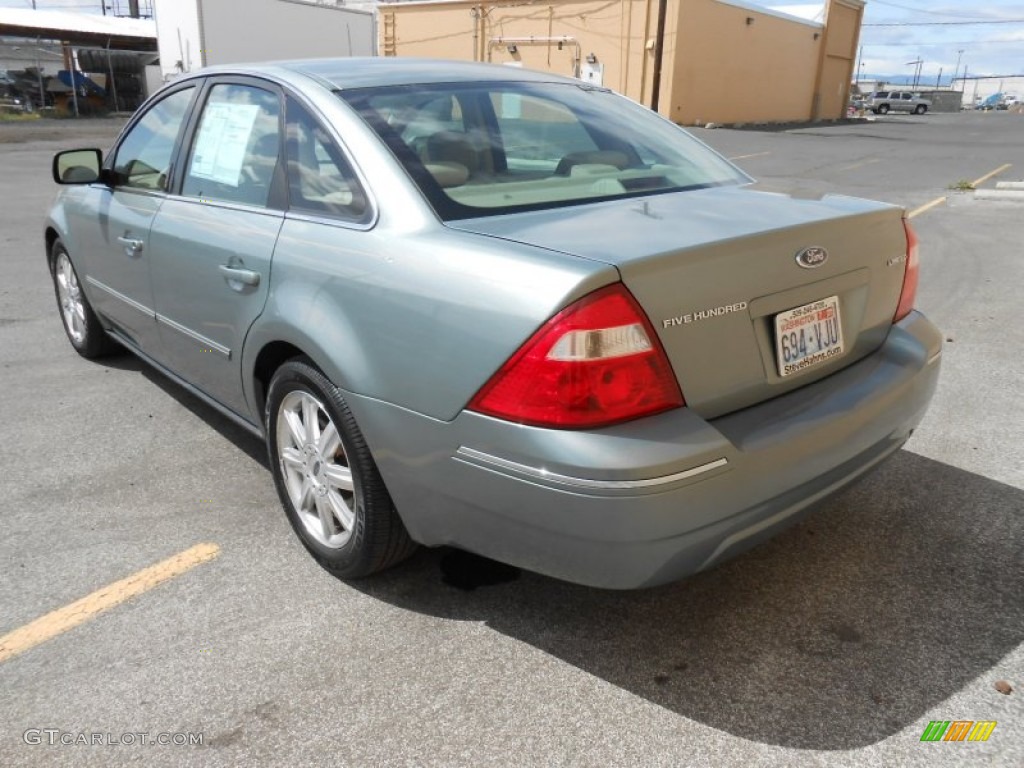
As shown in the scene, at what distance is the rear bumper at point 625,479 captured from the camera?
6.64 ft

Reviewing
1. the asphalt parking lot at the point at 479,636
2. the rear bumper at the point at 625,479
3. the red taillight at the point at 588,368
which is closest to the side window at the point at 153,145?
the asphalt parking lot at the point at 479,636

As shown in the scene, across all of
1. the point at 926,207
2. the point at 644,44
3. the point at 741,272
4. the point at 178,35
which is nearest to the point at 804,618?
the point at 741,272

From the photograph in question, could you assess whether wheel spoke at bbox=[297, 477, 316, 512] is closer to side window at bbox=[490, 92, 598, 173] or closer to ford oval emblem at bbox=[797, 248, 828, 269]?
side window at bbox=[490, 92, 598, 173]

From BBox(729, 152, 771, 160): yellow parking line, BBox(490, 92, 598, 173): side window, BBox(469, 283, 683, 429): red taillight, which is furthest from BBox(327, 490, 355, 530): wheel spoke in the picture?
BBox(729, 152, 771, 160): yellow parking line

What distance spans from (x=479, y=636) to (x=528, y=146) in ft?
5.86

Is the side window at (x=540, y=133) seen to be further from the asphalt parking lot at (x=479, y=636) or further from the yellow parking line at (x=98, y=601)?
the yellow parking line at (x=98, y=601)

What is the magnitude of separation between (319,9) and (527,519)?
88.1 ft

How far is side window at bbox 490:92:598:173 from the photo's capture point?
10.3 feet

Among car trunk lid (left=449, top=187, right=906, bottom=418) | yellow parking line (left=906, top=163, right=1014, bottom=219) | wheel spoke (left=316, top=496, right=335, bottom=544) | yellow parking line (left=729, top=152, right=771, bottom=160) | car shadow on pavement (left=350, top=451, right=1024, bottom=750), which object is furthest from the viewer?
Result: yellow parking line (left=729, top=152, right=771, bottom=160)

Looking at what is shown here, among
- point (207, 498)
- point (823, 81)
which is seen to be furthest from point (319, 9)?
point (823, 81)

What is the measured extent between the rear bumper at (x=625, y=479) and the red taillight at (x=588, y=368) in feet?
0.14

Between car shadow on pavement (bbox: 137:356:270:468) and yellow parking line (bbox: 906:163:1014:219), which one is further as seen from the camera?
yellow parking line (bbox: 906:163:1014:219)

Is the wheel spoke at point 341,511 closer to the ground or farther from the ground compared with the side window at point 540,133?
closer to the ground

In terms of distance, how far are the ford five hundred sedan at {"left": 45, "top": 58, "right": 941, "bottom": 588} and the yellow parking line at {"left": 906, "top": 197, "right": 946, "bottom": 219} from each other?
855cm
